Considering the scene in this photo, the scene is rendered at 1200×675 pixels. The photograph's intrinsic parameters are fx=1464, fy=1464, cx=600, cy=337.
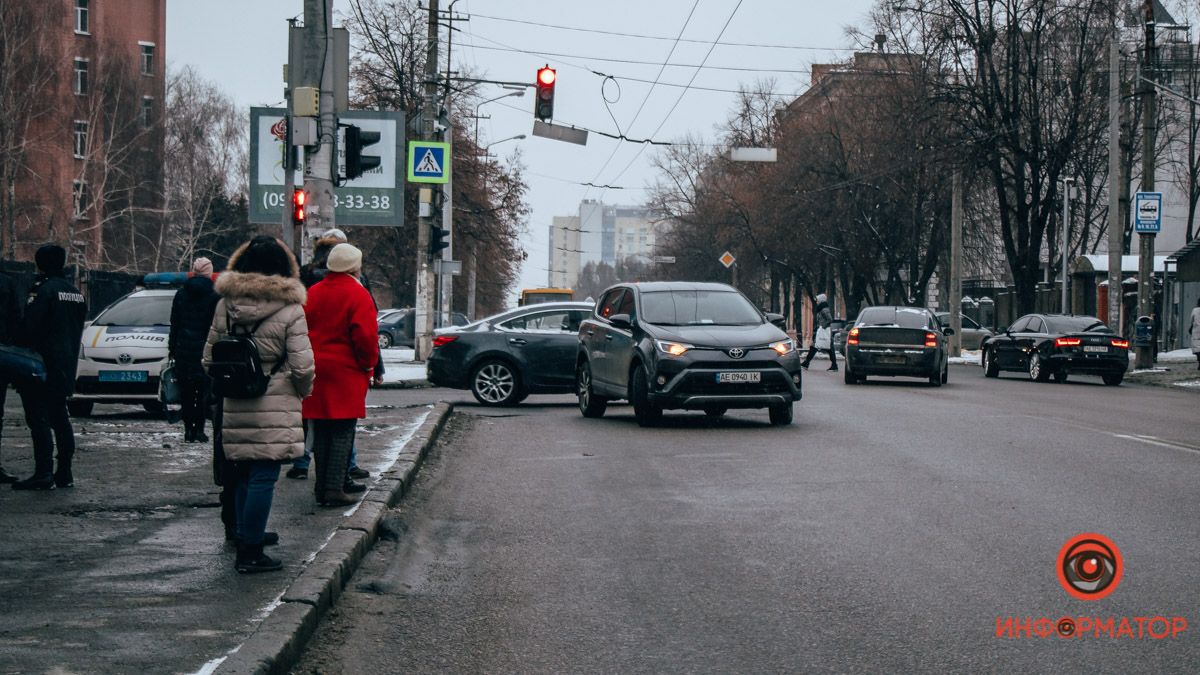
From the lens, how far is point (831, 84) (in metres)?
63.8

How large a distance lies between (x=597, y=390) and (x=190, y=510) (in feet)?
29.3

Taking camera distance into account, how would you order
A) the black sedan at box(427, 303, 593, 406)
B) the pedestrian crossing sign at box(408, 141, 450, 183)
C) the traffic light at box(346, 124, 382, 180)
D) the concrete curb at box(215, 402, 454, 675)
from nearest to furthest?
1. the concrete curb at box(215, 402, 454, 675)
2. the traffic light at box(346, 124, 382, 180)
3. the black sedan at box(427, 303, 593, 406)
4. the pedestrian crossing sign at box(408, 141, 450, 183)

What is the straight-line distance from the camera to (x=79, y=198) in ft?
177

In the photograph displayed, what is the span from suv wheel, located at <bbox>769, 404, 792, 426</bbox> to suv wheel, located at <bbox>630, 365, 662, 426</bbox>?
126 cm

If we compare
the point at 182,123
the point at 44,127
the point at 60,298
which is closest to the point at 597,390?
the point at 60,298

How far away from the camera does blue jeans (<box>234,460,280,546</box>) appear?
22.8 feet

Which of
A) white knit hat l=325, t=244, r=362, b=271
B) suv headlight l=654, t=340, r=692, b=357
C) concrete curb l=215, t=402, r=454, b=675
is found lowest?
concrete curb l=215, t=402, r=454, b=675

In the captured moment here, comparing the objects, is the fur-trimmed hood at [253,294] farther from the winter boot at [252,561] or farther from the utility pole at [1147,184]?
the utility pole at [1147,184]

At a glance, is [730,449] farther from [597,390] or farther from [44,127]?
[44,127]

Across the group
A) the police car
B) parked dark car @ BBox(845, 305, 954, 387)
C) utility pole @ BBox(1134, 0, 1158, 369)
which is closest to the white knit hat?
the police car

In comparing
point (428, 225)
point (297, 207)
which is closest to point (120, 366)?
point (297, 207)

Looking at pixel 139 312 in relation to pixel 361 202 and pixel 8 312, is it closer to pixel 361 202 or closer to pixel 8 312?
pixel 8 312

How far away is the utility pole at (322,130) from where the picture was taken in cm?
1598

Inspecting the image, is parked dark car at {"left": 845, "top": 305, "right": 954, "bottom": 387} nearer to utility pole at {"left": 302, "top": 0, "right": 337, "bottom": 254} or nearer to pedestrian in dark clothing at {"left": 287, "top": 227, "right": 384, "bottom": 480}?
utility pole at {"left": 302, "top": 0, "right": 337, "bottom": 254}
